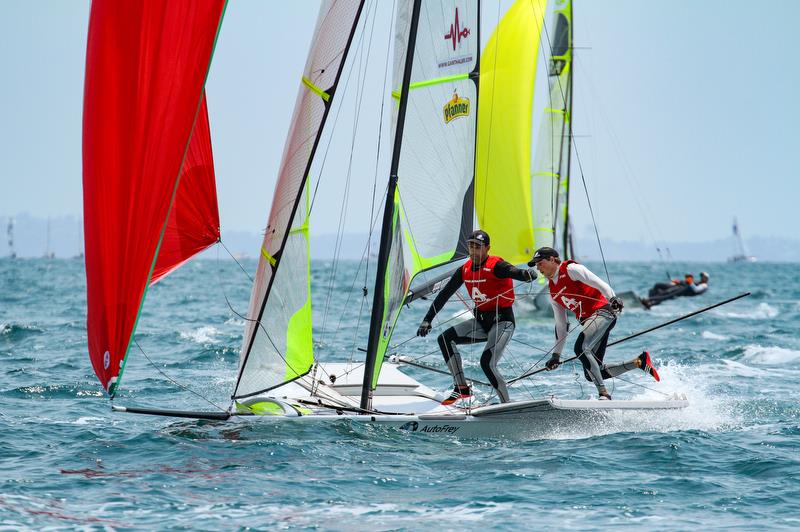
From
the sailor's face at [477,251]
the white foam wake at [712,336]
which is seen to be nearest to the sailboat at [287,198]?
the sailor's face at [477,251]

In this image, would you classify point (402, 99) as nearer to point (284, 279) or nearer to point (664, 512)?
point (284, 279)

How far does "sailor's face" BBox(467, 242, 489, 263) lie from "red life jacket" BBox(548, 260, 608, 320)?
71 cm

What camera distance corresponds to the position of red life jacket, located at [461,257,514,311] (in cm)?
895

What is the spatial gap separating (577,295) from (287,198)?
2818mm

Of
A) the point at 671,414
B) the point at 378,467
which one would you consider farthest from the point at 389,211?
the point at 671,414

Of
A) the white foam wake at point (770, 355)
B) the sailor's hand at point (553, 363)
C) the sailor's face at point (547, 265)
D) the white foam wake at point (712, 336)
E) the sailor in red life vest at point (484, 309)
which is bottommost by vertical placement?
the white foam wake at point (712, 336)

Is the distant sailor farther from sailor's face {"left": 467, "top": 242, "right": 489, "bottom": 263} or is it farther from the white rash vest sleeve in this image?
sailor's face {"left": 467, "top": 242, "right": 489, "bottom": 263}

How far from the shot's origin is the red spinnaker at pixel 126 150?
284 inches

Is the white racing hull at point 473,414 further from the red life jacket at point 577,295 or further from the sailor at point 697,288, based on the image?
the sailor at point 697,288

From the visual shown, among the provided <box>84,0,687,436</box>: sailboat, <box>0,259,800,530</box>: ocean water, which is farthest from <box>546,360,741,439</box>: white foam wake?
<box>84,0,687,436</box>: sailboat

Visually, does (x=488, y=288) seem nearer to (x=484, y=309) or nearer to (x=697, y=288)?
(x=484, y=309)

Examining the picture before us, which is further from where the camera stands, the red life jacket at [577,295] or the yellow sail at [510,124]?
the yellow sail at [510,124]

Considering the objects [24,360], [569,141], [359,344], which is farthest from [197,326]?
[569,141]

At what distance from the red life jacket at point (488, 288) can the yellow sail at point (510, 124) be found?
8763 millimetres
